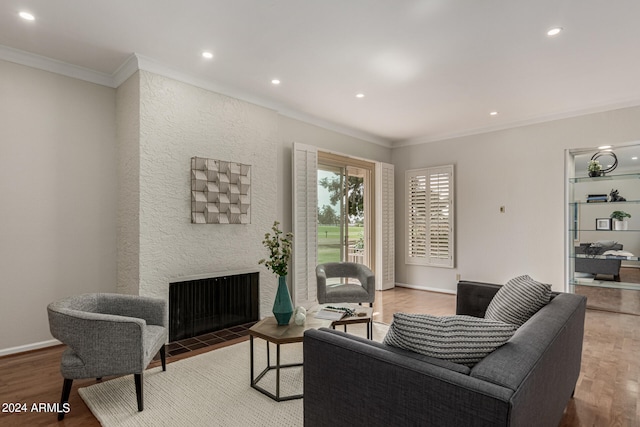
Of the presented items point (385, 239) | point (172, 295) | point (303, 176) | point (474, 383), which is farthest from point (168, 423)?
point (385, 239)

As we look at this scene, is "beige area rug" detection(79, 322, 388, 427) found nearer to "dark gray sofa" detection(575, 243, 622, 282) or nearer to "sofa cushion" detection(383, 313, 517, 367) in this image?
"sofa cushion" detection(383, 313, 517, 367)

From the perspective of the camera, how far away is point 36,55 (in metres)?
3.30

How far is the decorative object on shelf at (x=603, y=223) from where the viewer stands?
16.0 ft

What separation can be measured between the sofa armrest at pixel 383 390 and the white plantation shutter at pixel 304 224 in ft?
10.4

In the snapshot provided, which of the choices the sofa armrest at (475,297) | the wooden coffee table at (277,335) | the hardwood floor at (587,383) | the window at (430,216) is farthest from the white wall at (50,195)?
the window at (430,216)

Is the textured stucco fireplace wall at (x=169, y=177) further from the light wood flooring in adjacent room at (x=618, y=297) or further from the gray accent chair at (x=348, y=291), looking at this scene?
the light wood flooring in adjacent room at (x=618, y=297)

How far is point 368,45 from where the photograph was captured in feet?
10.2

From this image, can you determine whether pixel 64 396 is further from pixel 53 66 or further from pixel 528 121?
pixel 528 121

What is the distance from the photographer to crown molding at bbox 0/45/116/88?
319 cm

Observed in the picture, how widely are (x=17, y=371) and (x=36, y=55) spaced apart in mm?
2928

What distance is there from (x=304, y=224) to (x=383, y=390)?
366 cm

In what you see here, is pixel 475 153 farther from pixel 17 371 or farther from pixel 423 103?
pixel 17 371

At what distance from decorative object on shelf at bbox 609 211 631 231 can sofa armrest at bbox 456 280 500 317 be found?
126 inches

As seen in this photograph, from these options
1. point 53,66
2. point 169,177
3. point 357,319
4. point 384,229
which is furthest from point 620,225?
point 53,66
